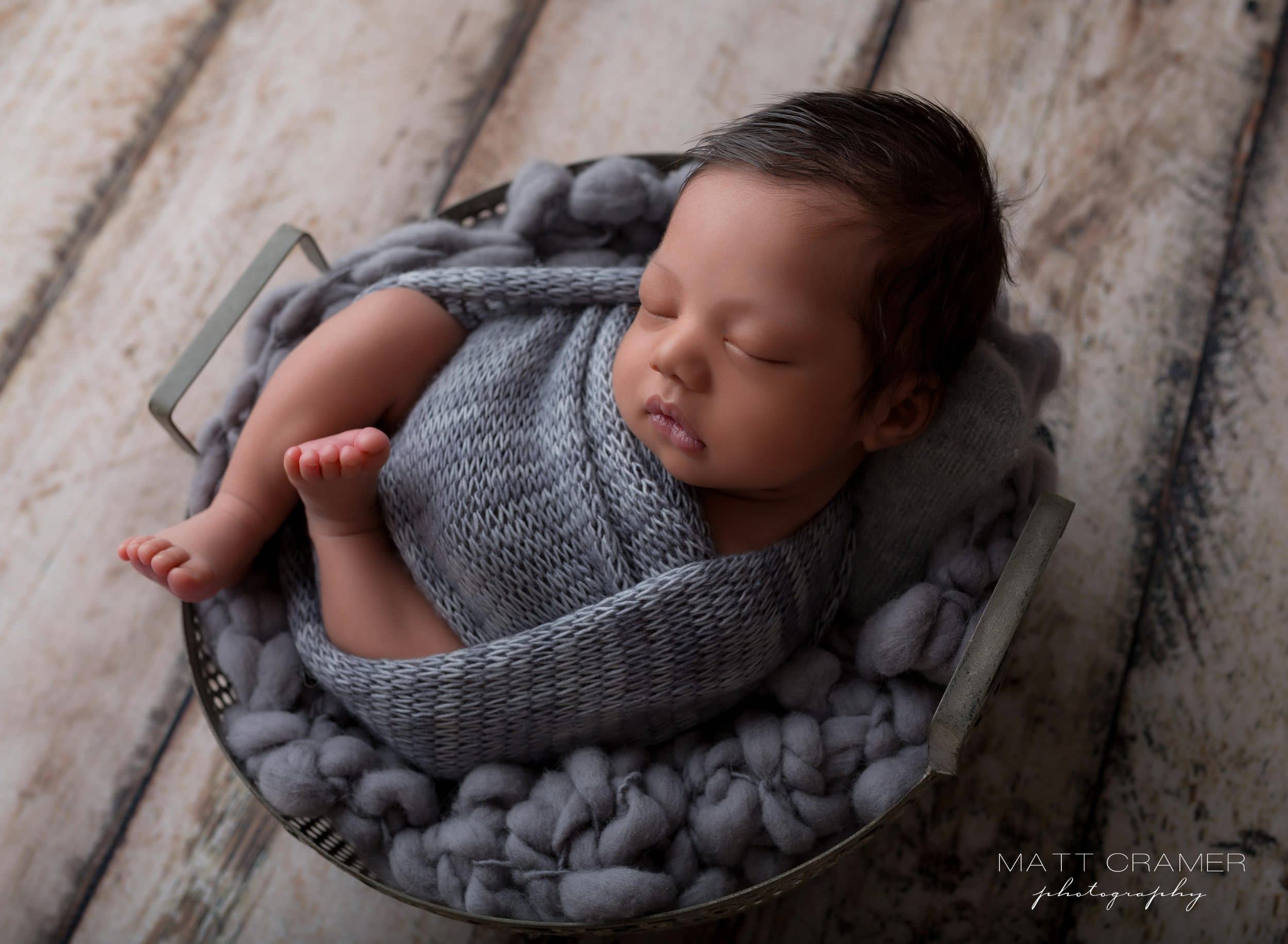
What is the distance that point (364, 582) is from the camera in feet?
2.95

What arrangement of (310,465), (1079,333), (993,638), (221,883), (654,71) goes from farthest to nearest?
(654,71) → (1079,333) → (221,883) → (310,465) → (993,638)

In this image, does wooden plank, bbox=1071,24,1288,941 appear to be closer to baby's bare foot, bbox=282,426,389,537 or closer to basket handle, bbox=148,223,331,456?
baby's bare foot, bbox=282,426,389,537

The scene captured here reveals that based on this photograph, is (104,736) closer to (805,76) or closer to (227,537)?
(227,537)

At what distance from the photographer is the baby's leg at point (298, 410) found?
0.89 meters

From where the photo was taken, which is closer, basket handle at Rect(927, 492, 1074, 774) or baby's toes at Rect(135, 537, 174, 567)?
basket handle at Rect(927, 492, 1074, 774)

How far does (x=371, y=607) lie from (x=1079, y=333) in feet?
2.62

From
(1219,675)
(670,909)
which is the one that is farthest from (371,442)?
(1219,675)

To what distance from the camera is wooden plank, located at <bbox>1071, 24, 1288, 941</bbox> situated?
98cm

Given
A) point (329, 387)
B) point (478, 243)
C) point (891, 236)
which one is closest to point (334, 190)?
point (478, 243)

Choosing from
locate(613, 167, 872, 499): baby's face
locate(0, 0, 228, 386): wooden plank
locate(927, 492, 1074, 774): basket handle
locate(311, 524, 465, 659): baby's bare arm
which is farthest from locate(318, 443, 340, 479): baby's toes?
locate(0, 0, 228, 386): wooden plank

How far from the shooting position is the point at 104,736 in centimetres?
106

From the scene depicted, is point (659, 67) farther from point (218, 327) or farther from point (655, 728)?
point (655, 728)

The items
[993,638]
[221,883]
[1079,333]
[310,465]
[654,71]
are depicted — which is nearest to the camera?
[993,638]

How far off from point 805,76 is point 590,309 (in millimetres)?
516
